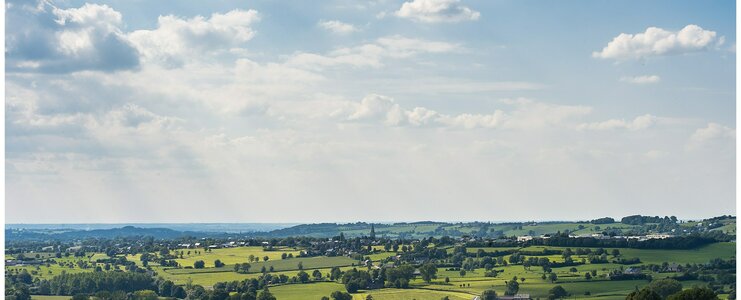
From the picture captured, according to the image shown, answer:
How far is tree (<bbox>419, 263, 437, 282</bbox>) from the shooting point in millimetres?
44719

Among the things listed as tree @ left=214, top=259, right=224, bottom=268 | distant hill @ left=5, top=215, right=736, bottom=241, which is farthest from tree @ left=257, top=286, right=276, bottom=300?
distant hill @ left=5, top=215, right=736, bottom=241

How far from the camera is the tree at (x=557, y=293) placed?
37.7m

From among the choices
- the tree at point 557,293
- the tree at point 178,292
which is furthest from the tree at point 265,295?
the tree at point 557,293

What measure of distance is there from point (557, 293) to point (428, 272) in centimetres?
881

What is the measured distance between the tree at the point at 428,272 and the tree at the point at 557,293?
7432 millimetres

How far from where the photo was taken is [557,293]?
124 ft

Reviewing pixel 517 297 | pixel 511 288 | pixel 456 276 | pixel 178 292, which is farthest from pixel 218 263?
pixel 517 297

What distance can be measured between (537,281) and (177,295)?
15222 mm

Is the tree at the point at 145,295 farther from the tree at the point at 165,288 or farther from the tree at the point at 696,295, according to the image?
the tree at the point at 696,295

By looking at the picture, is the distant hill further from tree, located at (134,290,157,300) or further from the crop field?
tree, located at (134,290,157,300)

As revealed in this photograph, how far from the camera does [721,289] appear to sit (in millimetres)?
34719

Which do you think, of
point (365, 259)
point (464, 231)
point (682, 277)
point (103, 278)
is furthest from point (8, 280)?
point (464, 231)

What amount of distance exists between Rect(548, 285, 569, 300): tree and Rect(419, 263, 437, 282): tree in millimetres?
7432

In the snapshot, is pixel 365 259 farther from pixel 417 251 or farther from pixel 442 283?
pixel 442 283
